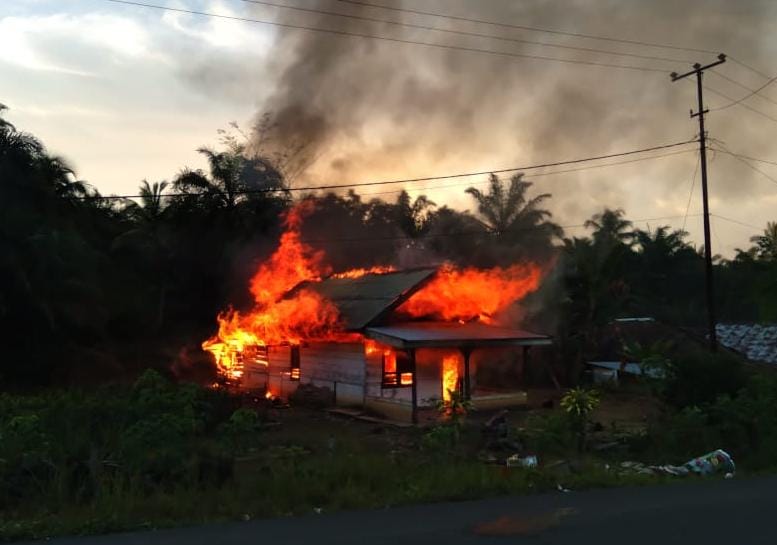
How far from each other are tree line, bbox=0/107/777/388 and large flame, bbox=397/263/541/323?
159cm

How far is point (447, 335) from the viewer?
2055 cm

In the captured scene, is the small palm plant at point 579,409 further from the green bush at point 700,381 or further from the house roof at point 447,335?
the house roof at point 447,335

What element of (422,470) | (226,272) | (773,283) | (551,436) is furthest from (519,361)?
(422,470)

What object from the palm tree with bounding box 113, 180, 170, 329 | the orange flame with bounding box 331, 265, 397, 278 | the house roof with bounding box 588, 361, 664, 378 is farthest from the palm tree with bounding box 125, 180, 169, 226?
the house roof with bounding box 588, 361, 664, 378

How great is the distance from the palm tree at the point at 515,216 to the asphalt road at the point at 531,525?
20.4 m

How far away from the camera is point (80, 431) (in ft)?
29.0

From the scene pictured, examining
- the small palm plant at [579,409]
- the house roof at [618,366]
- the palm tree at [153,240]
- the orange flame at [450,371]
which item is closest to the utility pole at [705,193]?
the house roof at [618,366]

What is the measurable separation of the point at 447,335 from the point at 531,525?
1392cm

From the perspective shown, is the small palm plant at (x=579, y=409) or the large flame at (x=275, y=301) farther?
the large flame at (x=275, y=301)

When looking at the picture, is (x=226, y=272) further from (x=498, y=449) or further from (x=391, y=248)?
(x=498, y=449)

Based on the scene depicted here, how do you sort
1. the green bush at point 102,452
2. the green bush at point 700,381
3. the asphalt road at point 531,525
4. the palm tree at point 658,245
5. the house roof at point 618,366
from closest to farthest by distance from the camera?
the asphalt road at point 531,525 < the green bush at point 102,452 < the green bush at point 700,381 < the house roof at point 618,366 < the palm tree at point 658,245

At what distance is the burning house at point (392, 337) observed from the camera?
2092 centimetres

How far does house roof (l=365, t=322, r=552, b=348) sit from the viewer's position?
63.8 ft

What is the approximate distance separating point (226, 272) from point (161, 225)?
4.26 metres
